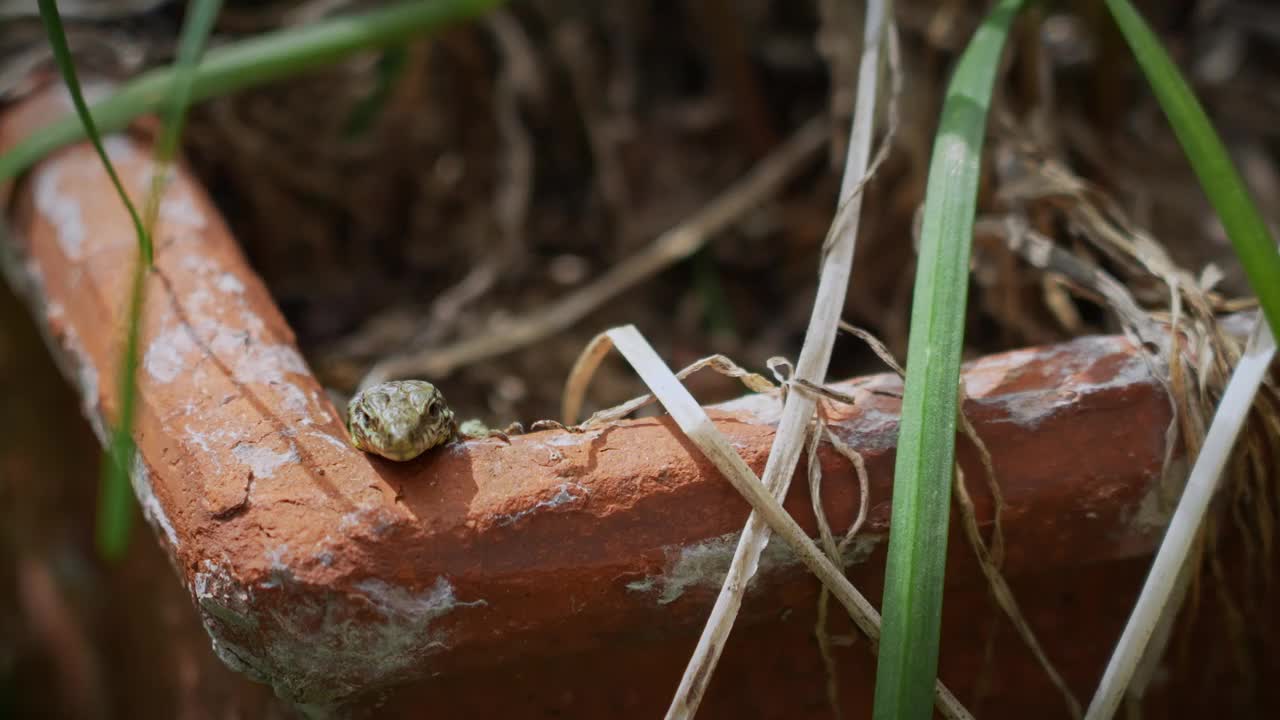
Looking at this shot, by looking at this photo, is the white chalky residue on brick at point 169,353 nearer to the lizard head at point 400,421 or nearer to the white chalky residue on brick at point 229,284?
the white chalky residue on brick at point 229,284

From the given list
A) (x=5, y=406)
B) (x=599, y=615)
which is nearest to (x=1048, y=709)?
(x=599, y=615)

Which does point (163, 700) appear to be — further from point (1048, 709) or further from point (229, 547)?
point (1048, 709)

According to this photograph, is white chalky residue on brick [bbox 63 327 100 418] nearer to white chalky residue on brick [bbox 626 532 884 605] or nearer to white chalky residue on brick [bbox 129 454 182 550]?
white chalky residue on brick [bbox 129 454 182 550]

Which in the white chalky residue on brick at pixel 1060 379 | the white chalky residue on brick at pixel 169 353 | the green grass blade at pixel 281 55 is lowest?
the white chalky residue on brick at pixel 1060 379

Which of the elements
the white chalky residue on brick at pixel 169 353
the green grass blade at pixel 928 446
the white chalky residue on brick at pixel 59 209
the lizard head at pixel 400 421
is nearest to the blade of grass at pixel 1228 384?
the green grass blade at pixel 928 446

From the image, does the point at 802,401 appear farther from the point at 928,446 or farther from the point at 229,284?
the point at 229,284
